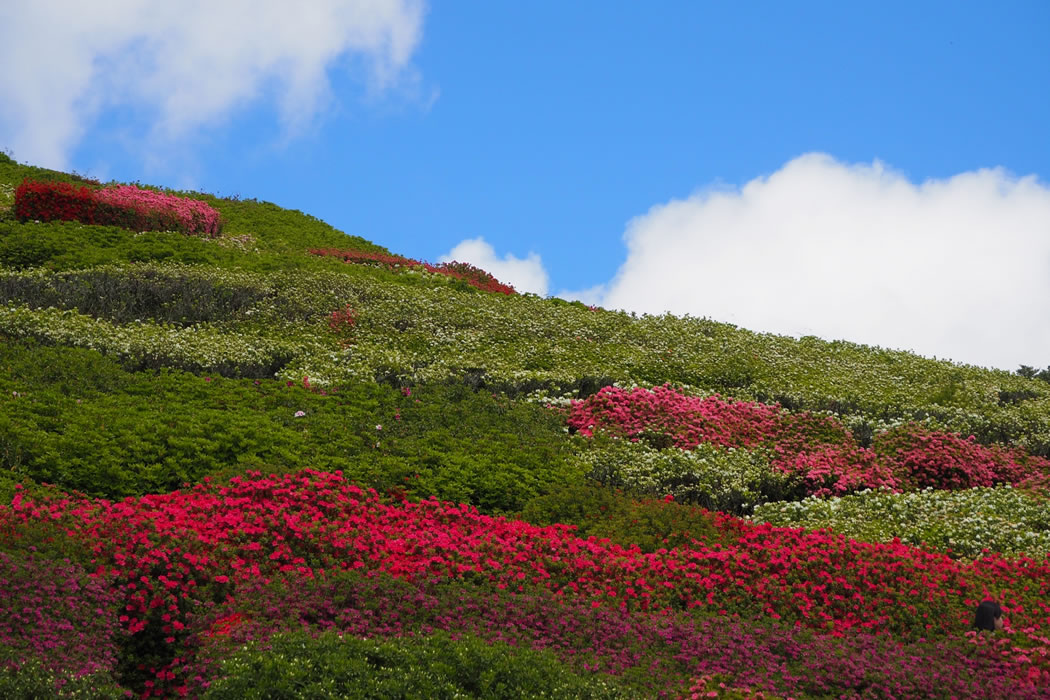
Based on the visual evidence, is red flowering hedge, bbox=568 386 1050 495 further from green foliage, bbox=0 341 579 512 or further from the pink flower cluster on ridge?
the pink flower cluster on ridge

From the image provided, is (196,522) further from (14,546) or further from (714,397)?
(714,397)

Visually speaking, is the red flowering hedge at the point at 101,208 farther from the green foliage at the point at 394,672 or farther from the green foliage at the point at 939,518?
the green foliage at the point at 394,672

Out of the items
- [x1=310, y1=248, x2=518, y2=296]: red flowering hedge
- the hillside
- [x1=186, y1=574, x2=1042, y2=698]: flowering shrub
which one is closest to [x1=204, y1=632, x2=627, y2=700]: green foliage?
the hillside

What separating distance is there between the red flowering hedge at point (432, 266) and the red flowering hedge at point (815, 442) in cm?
1387

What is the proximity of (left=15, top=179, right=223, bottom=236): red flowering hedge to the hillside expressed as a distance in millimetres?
3326

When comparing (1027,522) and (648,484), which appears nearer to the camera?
(1027,522)

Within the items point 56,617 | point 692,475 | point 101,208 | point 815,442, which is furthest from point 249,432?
point 101,208

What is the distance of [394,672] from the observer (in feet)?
27.1

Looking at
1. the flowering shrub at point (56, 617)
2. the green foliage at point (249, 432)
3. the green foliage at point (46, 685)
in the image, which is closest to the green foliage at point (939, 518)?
the green foliage at point (249, 432)

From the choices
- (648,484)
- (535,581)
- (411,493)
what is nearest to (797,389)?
(648,484)

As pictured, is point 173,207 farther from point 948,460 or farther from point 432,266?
point 948,460

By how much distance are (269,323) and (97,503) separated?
39.6ft

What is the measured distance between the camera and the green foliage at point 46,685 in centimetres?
762

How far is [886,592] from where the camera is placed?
471 inches
